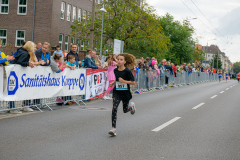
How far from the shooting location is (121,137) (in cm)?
732

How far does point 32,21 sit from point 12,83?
31.8 metres

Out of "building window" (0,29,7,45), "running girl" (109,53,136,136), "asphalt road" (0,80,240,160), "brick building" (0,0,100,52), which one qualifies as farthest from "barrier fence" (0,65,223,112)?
"building window" (0,29,7,45)

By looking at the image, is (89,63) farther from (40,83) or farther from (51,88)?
(40,83)

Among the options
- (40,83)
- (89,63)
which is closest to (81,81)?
(89,63)

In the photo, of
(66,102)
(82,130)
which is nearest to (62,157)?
(82,130)

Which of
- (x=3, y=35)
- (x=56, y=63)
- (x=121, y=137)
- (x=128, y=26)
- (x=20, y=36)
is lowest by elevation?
(x=121, y=137)

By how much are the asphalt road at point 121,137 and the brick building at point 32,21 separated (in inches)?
1196

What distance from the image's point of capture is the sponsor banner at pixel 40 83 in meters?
10.2

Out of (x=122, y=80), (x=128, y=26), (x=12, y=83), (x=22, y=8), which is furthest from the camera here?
(x=22, y=8)

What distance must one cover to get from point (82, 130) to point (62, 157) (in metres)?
2.53

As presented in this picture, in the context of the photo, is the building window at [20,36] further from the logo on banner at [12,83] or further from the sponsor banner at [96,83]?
the logo on banner at [12,83]

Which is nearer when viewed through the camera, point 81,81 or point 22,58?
Answer: point 22,58

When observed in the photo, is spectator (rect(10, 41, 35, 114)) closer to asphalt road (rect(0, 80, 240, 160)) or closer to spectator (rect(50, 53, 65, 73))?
spectator (rect(50, 53, 65, 73))

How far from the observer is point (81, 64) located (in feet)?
50.6
